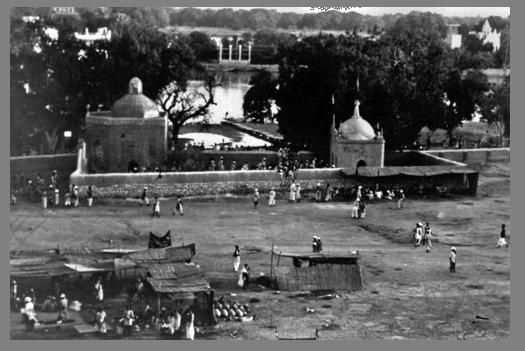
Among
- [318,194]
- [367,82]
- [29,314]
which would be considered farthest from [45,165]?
[29,314]

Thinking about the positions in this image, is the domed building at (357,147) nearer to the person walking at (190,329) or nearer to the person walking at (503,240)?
the person walking at (503,240)

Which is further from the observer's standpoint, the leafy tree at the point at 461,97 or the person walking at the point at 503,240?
the leafy tree at the point at 461,97

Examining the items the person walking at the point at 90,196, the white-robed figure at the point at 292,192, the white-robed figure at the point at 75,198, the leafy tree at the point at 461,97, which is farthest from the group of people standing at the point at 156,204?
the leafy tree at the point at 461,97

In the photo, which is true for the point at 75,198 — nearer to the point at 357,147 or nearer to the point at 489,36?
the point at 357,147

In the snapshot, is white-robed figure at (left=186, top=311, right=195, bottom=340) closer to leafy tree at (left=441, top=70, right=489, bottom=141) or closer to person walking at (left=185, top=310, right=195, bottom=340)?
person walking at (left=185, top=310, right=195, bottom=340)

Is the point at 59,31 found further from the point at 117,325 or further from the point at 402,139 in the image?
the point at 117,325

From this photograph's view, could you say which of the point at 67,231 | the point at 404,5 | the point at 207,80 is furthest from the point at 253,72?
the point at 404,5

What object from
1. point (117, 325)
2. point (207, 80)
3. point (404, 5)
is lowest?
point (117, 325)
